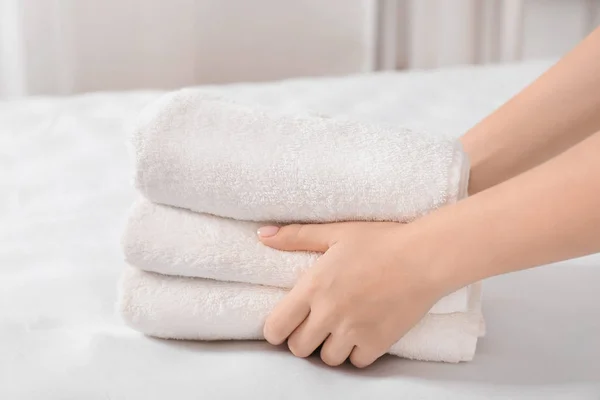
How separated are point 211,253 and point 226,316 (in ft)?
0.19

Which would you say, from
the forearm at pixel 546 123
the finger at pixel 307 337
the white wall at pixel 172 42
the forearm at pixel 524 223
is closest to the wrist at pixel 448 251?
the forearm at pixel 524 223

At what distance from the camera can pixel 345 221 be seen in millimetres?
695

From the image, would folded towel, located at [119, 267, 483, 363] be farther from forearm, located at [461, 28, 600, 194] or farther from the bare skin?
forearm, located at [461, 28, 600, 194]

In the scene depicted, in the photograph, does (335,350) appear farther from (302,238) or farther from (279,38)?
(279,38)

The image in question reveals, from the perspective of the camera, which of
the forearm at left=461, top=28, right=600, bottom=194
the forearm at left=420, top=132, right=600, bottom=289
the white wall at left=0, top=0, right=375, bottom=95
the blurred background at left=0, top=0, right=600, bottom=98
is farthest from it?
the blurred background at left=0, top=0, right=600, bottom=98

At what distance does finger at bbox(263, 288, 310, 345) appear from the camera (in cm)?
67

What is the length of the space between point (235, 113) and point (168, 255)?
5.8 inches

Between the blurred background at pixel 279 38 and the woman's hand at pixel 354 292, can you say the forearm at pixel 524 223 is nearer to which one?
the woman's hand at pixel 354 292

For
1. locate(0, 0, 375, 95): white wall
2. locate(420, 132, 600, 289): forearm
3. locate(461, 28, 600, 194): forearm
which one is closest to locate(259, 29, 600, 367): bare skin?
locate(420, 132, 600, 289): forearm

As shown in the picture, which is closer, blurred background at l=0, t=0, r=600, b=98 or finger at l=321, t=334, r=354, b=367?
finger at l=321, t=334, r=354, b=367

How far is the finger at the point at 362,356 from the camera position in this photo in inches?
26.3

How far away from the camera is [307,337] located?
675 mm

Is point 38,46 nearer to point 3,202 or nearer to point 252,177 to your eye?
point 3,202

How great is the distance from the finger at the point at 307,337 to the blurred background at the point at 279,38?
1494 millimetres
